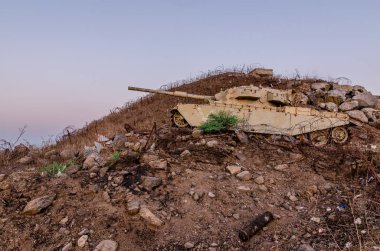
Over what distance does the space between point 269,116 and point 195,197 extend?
15.9 ft

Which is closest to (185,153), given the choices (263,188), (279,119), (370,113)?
(263,188)

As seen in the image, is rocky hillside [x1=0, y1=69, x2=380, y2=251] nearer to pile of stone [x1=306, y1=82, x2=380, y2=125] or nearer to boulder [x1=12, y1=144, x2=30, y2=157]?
boulder [x1=12, y1=144, x2=30, y2=157]

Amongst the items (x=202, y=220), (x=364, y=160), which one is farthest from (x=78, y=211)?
(x=364, y=160)

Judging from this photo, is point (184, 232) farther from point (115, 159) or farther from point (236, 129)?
point (236, 129)

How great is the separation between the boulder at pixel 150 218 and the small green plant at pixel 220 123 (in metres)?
3.70

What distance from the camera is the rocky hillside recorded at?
5973mm

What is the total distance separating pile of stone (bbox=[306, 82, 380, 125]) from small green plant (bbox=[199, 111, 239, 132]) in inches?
245

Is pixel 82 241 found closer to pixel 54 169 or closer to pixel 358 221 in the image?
pixel 54 169

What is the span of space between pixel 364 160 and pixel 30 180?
6583 millimetres

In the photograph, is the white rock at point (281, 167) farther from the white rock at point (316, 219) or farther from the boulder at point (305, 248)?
the boulder at point (305, 248)

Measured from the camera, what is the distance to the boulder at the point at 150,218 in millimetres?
6180

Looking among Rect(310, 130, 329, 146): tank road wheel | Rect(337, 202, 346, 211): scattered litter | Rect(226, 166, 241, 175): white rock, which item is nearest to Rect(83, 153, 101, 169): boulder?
Rect(226, 166, 241, 175): white rock

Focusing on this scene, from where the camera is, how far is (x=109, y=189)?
23.2 ft

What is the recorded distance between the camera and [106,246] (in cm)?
579
